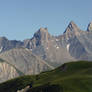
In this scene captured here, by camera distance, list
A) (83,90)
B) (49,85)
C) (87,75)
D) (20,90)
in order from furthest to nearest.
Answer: (20,90), (87,75), (49,85), (83,90)

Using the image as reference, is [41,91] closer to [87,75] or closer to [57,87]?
[57,87]

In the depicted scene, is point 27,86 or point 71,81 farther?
point 27,86

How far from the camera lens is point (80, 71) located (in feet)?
639

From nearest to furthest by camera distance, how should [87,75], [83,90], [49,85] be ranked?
[83,90] < [49,85] < [87,75]

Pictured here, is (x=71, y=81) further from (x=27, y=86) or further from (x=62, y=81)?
(x=27, y=86)

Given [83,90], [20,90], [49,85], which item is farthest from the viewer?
[20,90]

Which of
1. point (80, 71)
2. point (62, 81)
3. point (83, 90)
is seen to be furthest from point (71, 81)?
point (80, 71)

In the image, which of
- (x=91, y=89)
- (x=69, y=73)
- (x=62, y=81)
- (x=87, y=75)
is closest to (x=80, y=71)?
(x=69, y=73)

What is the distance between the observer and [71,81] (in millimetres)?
163250

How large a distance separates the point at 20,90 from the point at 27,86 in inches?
159

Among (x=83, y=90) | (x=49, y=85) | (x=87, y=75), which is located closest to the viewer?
(x=83, y=90)

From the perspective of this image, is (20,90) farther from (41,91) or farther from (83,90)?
(83,90)

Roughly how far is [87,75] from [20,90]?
34994 mm

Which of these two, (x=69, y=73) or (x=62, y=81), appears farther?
(x=69, y=73)
